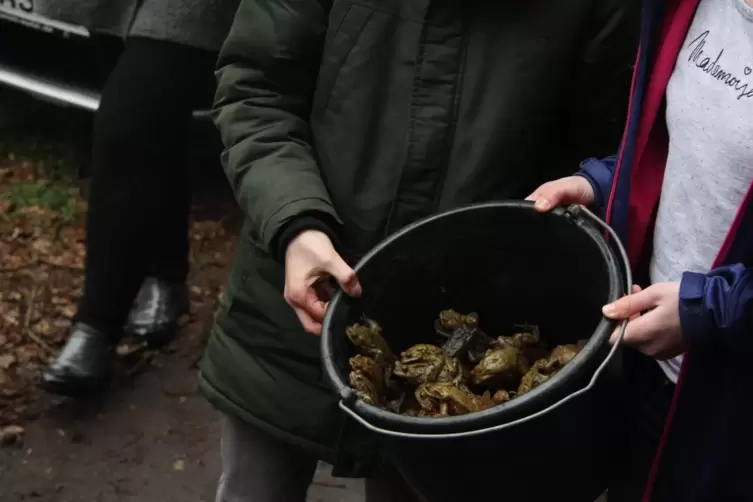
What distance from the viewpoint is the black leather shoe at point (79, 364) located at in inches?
102

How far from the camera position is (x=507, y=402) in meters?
1.05

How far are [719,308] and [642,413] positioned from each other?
342 millimetres

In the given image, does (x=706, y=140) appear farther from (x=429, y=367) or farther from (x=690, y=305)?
(x=429, y=367)

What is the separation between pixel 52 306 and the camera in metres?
3.06

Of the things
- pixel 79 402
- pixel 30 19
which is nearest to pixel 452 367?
pixel 79 402

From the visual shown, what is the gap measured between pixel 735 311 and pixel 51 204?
3.04m

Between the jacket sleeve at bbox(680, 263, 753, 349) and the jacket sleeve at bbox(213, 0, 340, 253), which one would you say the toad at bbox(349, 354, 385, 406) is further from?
the jacket sleeve at bbox(680, 263, 753, 349)

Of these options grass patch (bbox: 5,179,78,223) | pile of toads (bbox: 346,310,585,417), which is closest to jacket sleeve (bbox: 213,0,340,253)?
pile of toads (bbox: 346,310,585,417)

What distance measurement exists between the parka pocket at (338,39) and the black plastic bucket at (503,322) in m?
0.30

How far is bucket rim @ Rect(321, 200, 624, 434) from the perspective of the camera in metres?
1.04

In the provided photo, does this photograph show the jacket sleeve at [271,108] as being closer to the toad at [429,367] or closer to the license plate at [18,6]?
the toad at [429,367]

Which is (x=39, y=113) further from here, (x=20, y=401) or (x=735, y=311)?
(x=735, y=311)

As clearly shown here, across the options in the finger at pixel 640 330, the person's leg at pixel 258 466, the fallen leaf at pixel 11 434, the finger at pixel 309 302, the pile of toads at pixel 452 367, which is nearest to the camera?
the finger at pixel 640 330

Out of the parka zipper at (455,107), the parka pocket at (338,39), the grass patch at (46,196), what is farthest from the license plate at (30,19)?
the parka zipper at (455,107)
